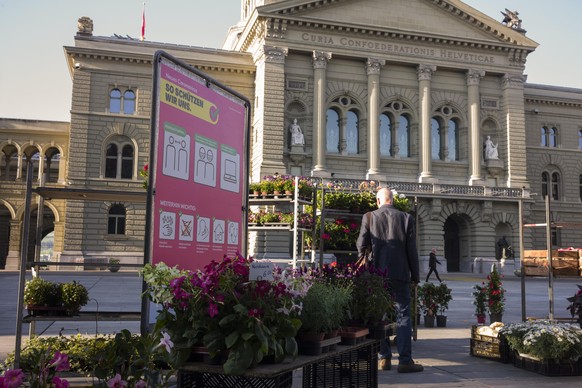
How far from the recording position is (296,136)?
39.7 metres

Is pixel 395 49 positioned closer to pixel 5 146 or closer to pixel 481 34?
pixel 481 34

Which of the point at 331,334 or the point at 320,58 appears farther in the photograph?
the point at 320,58

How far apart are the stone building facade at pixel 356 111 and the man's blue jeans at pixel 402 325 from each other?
1222 inches

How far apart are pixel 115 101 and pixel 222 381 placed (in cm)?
4003

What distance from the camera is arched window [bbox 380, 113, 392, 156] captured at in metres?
42.2

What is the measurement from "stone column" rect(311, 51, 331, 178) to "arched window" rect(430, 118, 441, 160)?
8439 millimetres

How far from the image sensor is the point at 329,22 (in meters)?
40.1

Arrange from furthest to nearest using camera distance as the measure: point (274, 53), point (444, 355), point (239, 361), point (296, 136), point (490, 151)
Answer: point (490, 151) → point (296, 136) → point (274, 53) → point (444, 355) → point (239, 361)

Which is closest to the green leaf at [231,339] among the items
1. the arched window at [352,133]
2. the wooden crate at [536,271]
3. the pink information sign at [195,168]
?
the pink information sign at [195,168]

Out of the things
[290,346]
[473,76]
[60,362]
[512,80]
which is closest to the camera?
[60,362]

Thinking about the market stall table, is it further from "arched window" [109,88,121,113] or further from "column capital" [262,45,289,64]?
"arched window" [109,88,121,113]

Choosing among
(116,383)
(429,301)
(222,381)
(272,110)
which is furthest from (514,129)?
(116,383)

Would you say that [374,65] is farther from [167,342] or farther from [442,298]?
[167,342]

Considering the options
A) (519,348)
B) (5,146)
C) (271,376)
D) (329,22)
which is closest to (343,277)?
(271,376)
